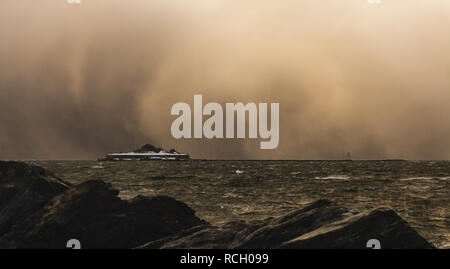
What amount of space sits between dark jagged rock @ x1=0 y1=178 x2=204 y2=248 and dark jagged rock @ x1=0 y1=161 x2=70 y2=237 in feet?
3.11

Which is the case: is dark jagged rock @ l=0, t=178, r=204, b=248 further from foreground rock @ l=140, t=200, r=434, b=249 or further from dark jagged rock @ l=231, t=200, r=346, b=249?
dark jagged rock @ l=231, t=200, r=346, b=249

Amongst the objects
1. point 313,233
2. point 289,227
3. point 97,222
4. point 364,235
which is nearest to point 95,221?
point 97,222

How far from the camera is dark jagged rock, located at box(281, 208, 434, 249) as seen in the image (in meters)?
15.3

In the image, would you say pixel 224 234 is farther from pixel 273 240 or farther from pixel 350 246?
pixel 350 246

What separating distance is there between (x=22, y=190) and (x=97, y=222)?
17.6 feet

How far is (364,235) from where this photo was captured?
1539 centimetres

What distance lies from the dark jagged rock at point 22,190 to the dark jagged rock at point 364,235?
11.9 meters

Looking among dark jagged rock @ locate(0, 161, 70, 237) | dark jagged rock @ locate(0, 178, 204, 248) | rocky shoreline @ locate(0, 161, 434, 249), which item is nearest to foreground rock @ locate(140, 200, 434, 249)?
rocky shoreline @ locate(0, 161, 434, 249)

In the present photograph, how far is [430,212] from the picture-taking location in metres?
31.5

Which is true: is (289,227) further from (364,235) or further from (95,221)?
(95,221)

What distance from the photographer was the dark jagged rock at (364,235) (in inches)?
602

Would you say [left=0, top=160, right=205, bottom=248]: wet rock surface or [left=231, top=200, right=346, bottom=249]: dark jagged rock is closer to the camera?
[left=231, top=200, right=346, bottom=249]: dark jagged rock

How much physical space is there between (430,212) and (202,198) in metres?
19.6
